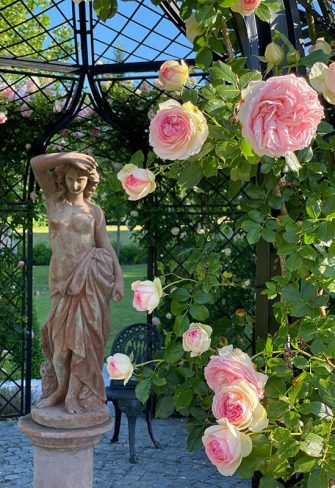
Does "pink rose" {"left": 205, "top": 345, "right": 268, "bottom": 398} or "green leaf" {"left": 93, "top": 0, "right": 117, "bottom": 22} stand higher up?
"green leaf" {"left": 93, "top": 0, "right": 117, "bottom": 22}

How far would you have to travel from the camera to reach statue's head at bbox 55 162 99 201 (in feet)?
12.0

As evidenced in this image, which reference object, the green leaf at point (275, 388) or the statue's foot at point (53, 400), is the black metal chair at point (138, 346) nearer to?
the statue's foot at point (53, 400)

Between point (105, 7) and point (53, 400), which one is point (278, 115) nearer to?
point (105, 7)

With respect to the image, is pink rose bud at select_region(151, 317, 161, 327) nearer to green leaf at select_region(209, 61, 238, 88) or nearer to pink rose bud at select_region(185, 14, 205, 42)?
pink rose bud at select_region(185, 14, 205, 42)

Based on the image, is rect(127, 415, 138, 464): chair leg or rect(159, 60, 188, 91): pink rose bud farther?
rect(127, 415, 138, 464): chair leg

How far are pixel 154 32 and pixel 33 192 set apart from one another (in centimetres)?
202

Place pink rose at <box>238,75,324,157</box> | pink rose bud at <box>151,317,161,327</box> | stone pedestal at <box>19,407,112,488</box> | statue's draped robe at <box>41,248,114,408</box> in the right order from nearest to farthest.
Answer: pink rose at <box>238,75,324,157</box> < stone pedestal at <box>19,407,112,488</box> < statue's draped robe at <box>41,248,114,408</box> < pink rose bud at <box>151,317,161,327</box>

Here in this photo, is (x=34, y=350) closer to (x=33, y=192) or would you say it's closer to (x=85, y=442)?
(x=33, y=192)

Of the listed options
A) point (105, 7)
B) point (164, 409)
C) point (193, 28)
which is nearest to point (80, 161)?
point (105, 7)

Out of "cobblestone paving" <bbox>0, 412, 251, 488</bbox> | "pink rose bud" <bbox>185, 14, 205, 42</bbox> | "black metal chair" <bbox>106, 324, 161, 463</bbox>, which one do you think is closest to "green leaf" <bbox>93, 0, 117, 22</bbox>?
"pink rose bud" <bbox>185, 14, 205, 42</bbox>

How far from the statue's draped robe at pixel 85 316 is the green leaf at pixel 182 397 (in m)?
2.25

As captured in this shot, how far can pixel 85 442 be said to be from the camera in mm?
3551

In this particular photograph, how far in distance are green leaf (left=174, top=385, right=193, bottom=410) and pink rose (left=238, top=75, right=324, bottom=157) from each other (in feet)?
1.83

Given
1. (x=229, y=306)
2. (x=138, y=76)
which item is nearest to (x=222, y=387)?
(x=138, y=76)
